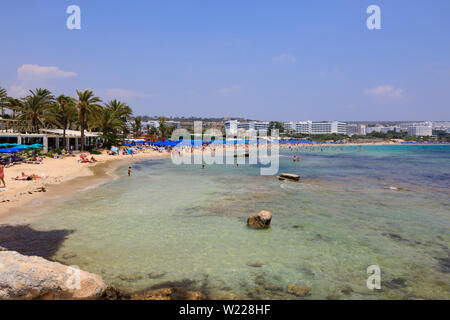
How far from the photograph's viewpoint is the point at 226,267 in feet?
26.5

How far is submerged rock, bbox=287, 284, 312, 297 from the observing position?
22.1 feet

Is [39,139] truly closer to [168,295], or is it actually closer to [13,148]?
[13,148]

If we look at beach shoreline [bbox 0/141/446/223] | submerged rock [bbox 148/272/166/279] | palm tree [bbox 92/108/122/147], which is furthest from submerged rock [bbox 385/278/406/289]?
palm tree [bbox 92/108/122/147]

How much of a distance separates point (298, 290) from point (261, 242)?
3305mm

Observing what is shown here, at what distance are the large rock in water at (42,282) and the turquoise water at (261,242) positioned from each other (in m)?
1.28

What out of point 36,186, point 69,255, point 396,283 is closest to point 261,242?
point 396,283

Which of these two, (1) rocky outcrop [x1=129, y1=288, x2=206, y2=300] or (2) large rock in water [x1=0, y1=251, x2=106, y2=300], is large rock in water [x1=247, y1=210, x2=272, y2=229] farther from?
(2) large rock in water [x1=0, y1=251, x2=106, y2=300]

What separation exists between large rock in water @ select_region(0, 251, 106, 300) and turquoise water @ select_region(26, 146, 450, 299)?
4.20 feet

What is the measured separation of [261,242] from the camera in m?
10.2

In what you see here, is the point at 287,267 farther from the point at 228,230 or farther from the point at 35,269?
the point at 35,269

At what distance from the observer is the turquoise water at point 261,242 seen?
7258mm

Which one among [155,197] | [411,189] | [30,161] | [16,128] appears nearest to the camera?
[155,197]

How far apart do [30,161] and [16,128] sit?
14.5 meters
